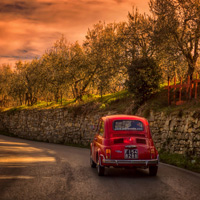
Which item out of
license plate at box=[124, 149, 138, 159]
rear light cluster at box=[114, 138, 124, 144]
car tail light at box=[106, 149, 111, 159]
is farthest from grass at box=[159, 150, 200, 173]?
car tail light at box=[106, 149, 111, 159]

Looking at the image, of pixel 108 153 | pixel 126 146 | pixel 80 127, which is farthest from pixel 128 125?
pixel 80 127

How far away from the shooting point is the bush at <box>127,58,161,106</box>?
1938cm

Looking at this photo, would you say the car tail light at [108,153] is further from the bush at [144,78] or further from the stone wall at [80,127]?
the bush at [144,78]

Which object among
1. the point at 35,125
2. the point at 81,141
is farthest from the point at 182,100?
the point at 35,125

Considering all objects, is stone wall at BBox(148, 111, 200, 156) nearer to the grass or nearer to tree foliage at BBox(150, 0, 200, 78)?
the grass

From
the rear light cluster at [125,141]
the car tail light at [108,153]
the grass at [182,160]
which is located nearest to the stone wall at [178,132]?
the grass at [182,160]

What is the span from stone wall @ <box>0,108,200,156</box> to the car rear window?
58.6 inches

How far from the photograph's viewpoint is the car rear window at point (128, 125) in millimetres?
8914

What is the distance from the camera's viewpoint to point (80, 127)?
25375 mm

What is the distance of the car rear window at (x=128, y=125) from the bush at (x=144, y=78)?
10.5 metres

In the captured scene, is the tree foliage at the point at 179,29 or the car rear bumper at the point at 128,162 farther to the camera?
the tree foliage at the point at 179,29

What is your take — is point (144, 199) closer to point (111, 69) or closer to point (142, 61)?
point (142, 61)

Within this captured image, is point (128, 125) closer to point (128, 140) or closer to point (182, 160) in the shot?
point (128, 140)

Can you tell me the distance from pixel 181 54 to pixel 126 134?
35.6 feet
